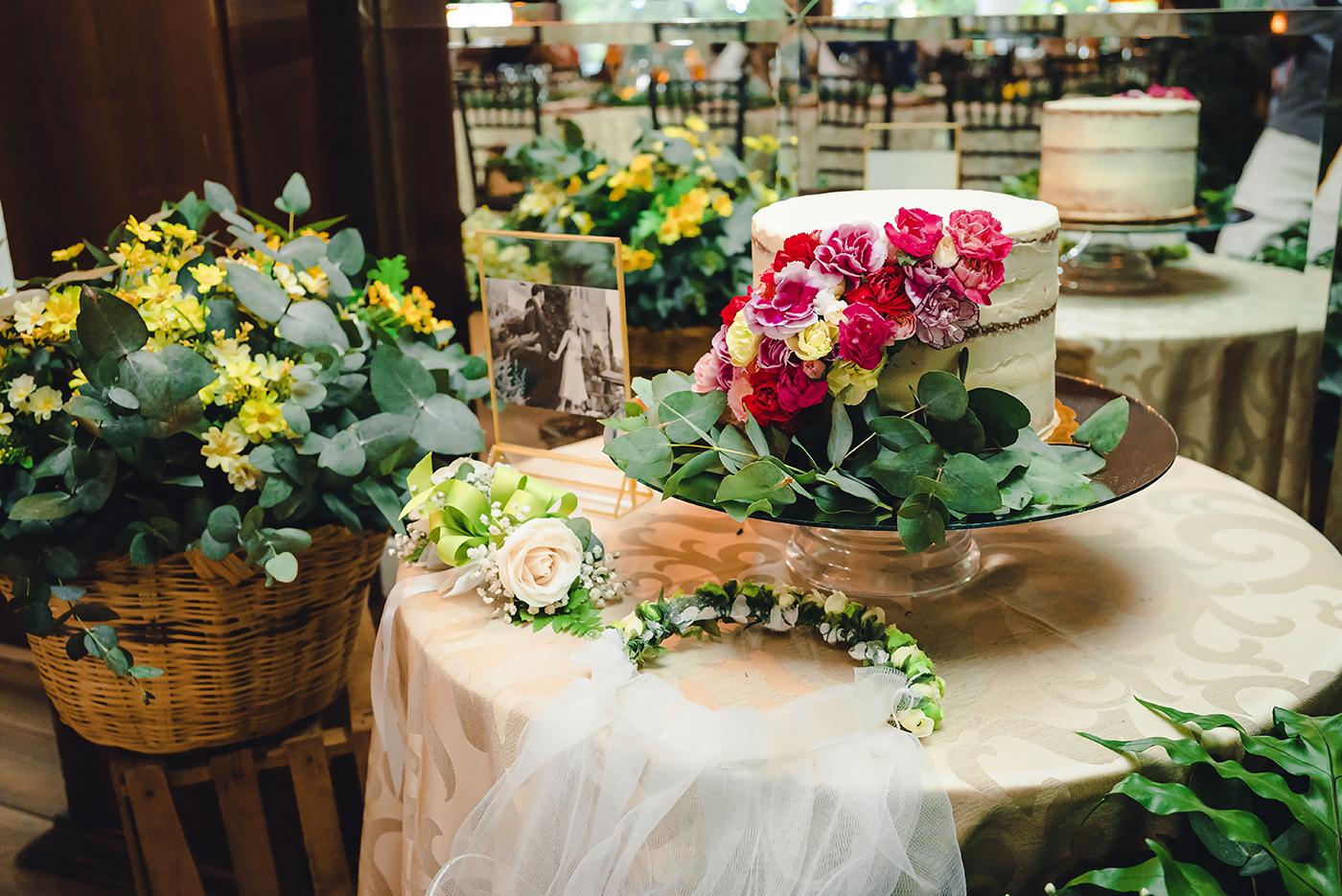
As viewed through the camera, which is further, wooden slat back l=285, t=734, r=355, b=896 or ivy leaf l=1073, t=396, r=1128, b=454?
wooden slat back l=285, t=734, r=355, b=896

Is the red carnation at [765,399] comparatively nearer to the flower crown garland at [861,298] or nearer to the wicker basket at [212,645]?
the flower crown garland at [861,298]

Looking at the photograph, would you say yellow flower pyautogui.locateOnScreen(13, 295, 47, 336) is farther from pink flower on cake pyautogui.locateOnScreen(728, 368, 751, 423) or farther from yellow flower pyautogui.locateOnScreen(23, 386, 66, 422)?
pink flower on cake pyautogui.locateOnScreen(728, 368, 751, 423)

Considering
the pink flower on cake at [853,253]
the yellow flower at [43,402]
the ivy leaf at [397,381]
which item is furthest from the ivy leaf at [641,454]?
the yellow flower at [43,402]

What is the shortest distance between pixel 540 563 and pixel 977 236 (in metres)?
0.49

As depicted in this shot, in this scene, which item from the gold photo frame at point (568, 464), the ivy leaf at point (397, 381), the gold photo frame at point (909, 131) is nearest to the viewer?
the ivy leaf at point (397, 381)

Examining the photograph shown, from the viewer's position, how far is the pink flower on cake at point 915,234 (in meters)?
0.95

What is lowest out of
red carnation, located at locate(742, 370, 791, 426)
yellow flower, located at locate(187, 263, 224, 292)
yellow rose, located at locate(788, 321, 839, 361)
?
red carnation, located at locate(742, 370, 791, 426)

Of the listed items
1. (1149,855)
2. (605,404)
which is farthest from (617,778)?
(605,404)

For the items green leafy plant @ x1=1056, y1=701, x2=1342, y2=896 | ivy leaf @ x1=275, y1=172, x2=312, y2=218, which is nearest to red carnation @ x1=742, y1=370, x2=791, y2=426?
green leafy plant @ x1=1056, y1=701, x2=1342, y2=896

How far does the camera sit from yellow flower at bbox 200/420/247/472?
3.84 ft

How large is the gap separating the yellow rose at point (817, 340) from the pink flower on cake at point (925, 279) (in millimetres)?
73

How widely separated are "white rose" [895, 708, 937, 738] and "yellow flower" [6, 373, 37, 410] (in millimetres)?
904

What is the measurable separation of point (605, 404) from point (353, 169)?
106 cm

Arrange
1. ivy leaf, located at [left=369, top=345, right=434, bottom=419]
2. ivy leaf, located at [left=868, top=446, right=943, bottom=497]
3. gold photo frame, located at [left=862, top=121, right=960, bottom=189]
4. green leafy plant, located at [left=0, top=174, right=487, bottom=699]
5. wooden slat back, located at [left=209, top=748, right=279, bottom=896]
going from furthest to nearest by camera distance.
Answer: gold photo frame, located at [left=862, top=121, right=960, bottom=189], wooden slat back, located at [left=209, top=748, right=279, bottom=896], ivy leaf, located at [left=369, top=345, right=434, bottom=419], green leafy plant, located at [left=0, top=174, right=487, bottom=699], ivy leaf, located at [left=868, top=446, right=943, bottom=497]
